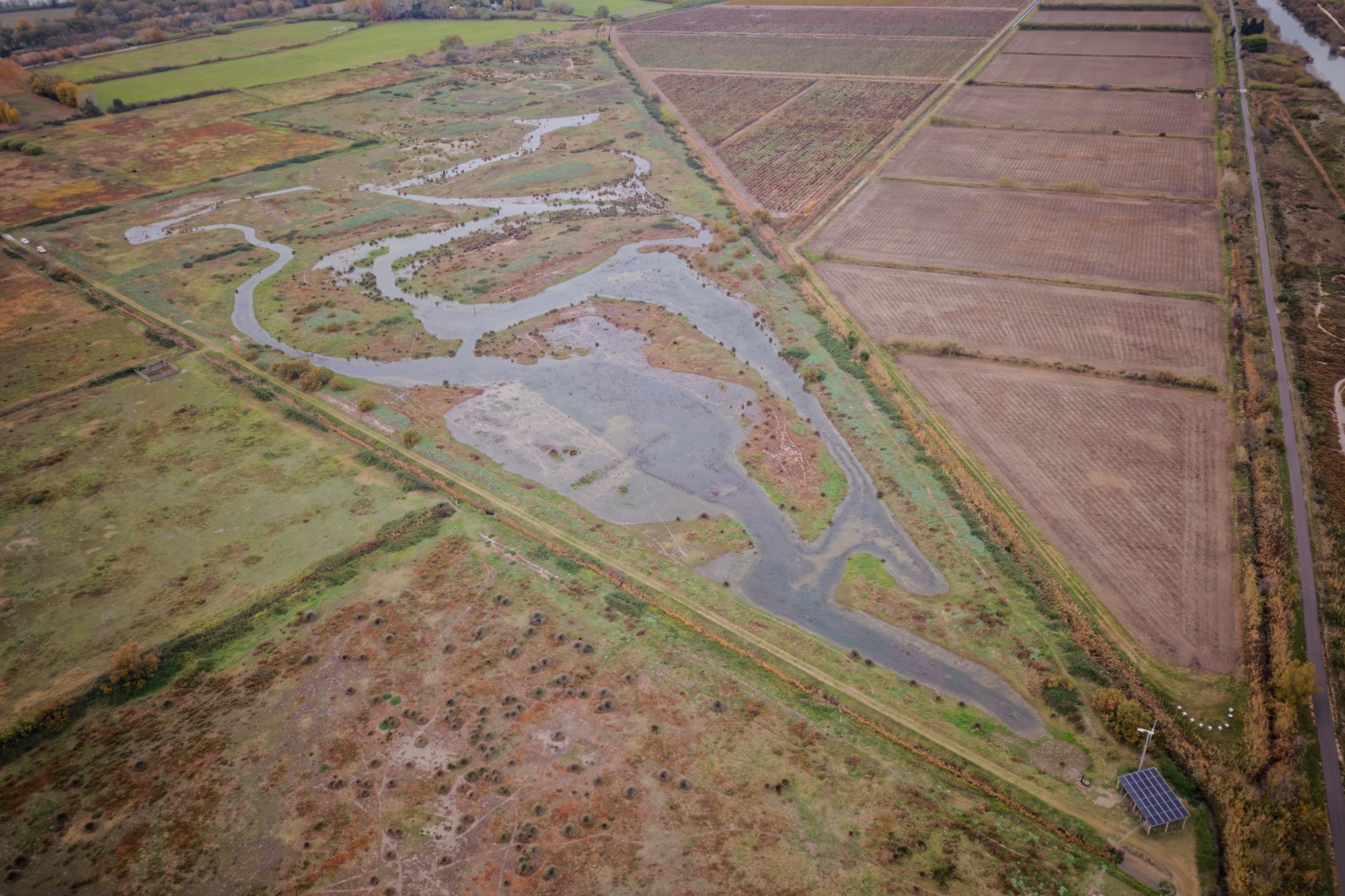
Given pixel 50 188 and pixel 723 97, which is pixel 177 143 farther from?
pixel 723 97

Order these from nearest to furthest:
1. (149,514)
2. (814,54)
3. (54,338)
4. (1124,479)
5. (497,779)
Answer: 1. (497,779)
2. (1124,479)
3. (149,514)
4. (54,338)
5. (814,54)

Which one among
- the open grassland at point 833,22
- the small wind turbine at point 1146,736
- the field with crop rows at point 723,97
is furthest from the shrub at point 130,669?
the open grassland at point 833,22

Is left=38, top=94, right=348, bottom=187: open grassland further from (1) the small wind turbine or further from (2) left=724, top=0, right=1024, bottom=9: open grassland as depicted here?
(2) left=724, top=0, right=1024, bottom=9: open grassland

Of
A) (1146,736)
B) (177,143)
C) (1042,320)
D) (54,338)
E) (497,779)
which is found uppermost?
(177,143)

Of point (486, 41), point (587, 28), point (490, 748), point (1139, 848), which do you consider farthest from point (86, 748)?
point (587, 28)

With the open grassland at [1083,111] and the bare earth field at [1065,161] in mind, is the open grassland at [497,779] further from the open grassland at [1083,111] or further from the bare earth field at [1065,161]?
the open grassland at [1083,111]

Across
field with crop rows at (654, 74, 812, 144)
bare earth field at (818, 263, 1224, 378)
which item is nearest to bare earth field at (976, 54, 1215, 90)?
field with crop rows at (654, 74, 812, 144)

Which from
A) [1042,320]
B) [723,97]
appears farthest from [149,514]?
[723,97]

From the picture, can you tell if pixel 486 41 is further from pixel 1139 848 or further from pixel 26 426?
pixel 1139 848
